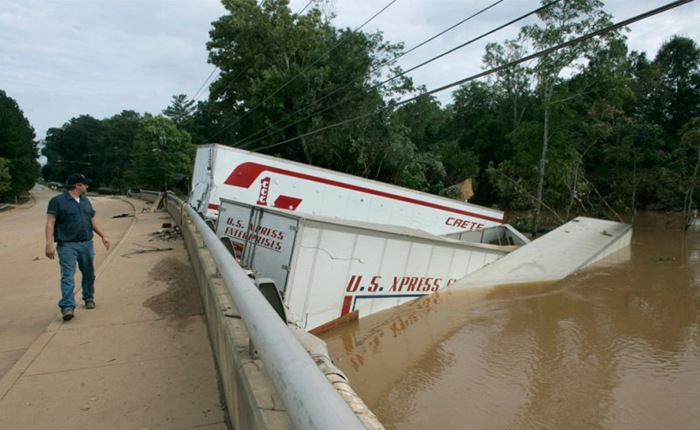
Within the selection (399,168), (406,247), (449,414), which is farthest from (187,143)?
(449,414)

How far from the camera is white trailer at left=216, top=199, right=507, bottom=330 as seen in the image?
800cm

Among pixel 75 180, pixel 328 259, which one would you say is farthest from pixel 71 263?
pixel 328 259

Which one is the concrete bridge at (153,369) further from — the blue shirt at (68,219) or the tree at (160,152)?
the tree at (160,152)

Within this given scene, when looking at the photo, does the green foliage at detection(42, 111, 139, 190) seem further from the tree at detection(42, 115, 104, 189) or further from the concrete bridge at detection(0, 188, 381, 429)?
the concrete bridge at detection(0, 188, 381, 429)

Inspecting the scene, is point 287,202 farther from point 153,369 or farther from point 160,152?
point 160,152

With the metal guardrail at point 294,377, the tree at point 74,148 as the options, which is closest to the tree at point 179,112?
the tree at point 74,148

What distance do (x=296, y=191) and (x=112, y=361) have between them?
10124mm

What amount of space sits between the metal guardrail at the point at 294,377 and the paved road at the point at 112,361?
4.21 ft

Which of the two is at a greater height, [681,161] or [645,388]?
[681,161]

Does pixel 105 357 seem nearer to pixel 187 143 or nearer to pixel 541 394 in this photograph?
pixel 541 394

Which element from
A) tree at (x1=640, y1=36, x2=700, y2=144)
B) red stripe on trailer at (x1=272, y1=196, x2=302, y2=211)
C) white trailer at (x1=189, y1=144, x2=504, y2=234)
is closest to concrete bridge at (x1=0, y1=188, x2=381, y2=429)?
white trailer at (x1=189, y1=144, x2=504, y2=234)

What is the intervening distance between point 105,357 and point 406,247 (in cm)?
659

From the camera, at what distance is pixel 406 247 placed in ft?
32.3

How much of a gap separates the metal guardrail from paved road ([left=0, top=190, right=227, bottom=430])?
128 centimetres
